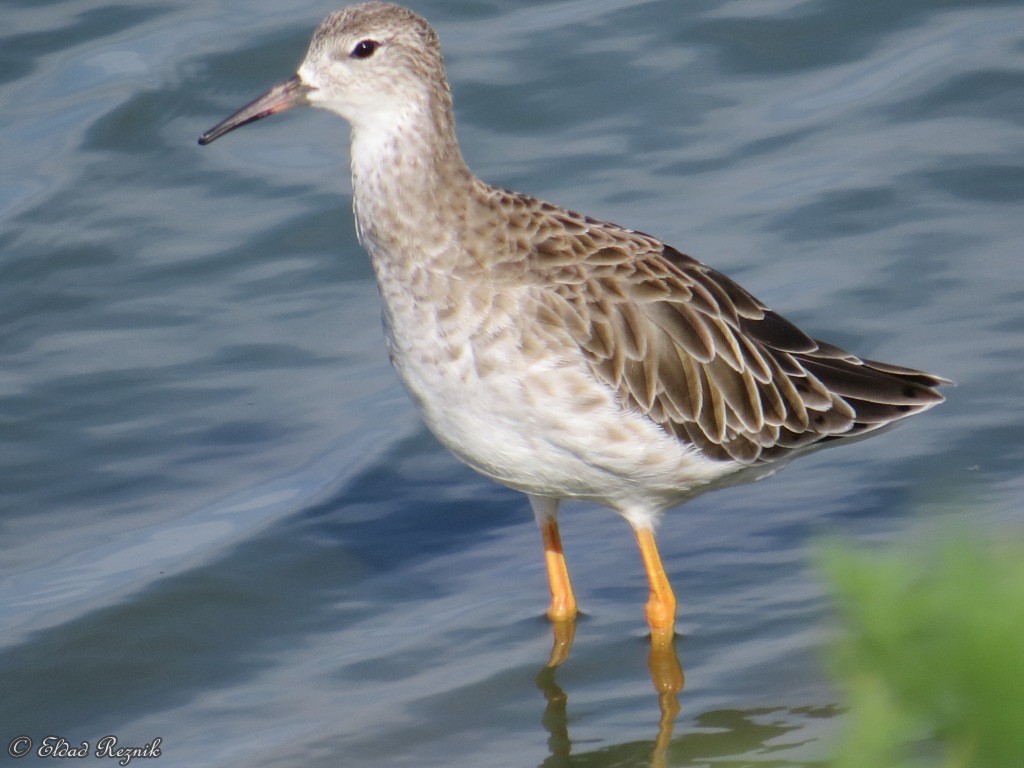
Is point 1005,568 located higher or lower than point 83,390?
higher

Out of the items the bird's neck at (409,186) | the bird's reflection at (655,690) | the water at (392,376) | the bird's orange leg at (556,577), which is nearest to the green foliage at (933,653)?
the water at (392,376)

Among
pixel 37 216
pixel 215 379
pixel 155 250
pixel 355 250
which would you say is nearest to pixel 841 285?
pixel 355 250

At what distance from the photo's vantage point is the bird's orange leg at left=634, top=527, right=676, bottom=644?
7.67 m

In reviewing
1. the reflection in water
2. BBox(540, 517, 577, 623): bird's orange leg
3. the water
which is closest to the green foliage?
the water

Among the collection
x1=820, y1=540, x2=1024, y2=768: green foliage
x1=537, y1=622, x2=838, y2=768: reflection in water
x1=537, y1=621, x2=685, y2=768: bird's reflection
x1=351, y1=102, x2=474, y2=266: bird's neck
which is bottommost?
x1=537, y1=621, x2=685, y2=768: bird's reflection

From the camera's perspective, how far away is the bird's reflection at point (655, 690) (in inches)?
267

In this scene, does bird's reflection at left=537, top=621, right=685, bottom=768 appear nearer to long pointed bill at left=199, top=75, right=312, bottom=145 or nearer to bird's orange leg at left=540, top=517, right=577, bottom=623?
bird's orange leg at left=540, top=517, right=577, bottom=623

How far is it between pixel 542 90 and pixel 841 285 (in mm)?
4018

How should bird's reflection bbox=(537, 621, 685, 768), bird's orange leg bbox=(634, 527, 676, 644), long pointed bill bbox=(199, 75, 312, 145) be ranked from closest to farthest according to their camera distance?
bird's reflection bbox=(537, 621, 685, 768)
long pointed bill bbox=(199, 75, 312, 145)
bird's orange leg bbox=(634, 527, 676, 644)

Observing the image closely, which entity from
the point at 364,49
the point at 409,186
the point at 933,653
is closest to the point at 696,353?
the point at 409,186

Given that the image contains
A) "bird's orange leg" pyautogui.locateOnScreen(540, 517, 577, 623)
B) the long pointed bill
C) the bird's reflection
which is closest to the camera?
the bird's reflection

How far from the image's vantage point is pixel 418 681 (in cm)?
754

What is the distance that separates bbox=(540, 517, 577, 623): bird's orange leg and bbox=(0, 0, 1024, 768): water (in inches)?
6.3

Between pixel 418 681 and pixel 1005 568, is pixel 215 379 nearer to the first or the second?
pixel 418 681
